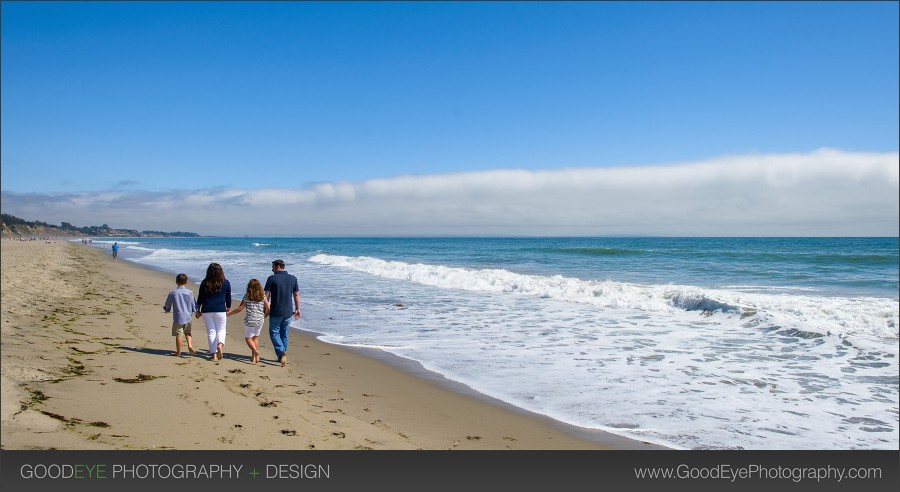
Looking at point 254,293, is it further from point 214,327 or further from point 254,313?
point 214,327

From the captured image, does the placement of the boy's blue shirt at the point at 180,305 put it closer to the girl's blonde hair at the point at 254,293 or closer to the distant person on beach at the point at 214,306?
the distant person on beach at the point at 214,306

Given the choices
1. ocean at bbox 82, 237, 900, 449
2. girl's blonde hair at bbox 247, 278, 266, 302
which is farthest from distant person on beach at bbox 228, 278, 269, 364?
ocean at bbox 82, 237, 900, 449

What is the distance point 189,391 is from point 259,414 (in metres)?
1.30

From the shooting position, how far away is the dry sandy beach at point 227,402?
4.93 metres

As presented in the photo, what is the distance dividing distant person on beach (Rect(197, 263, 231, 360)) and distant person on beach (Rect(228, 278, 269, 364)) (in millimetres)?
204

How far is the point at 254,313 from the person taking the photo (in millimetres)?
8594

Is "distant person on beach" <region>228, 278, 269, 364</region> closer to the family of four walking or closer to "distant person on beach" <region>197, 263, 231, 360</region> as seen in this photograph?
the family of four walking

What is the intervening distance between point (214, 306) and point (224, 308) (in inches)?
6.3

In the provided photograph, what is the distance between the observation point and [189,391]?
6.39 metres

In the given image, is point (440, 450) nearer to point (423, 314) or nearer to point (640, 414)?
point (640, 414)

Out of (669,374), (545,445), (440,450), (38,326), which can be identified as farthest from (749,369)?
(38,326)

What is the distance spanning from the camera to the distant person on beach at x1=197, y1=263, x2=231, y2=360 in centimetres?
838

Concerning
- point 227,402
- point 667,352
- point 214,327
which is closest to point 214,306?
point 214,327

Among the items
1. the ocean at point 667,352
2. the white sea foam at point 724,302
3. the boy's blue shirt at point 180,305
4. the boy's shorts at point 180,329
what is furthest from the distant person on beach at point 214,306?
the white sea foam at point 724,302
